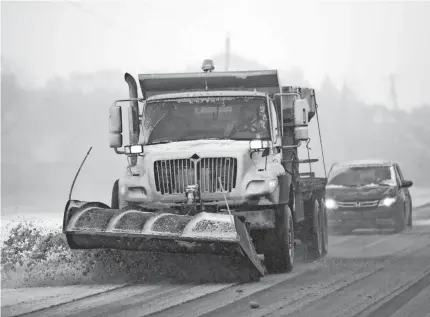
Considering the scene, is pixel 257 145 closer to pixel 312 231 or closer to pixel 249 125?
pixel 249 125

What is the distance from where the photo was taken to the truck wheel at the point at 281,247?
527 inches

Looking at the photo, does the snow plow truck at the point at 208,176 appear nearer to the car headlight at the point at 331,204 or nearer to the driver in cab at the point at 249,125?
the driver in cab at the point at 249,125

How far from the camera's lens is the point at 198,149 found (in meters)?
13.4

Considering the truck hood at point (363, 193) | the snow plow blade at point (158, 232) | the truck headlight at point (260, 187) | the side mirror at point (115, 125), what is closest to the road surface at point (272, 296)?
the snow plow blade at point (158, 232)

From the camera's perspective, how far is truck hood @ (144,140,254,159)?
13.3 meters

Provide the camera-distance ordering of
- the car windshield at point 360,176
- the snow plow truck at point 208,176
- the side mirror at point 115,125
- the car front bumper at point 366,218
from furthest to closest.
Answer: the car windshield at point 360,176 → the car front bumper at point 366,218 → the side mirror at point 115,125 → the snow plow truck at point 208,176

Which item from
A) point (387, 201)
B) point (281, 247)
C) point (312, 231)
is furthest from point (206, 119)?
point (387, 201)

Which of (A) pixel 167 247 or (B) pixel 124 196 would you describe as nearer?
(A) pixel 167 247

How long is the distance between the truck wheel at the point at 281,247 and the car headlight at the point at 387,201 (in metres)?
8.72

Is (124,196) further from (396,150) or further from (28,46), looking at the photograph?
(396,150)

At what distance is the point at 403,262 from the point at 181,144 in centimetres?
379

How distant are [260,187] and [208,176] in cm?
→ 67

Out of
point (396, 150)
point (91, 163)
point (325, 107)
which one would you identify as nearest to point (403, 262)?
point (91, 163)

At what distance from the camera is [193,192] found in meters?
13.1
